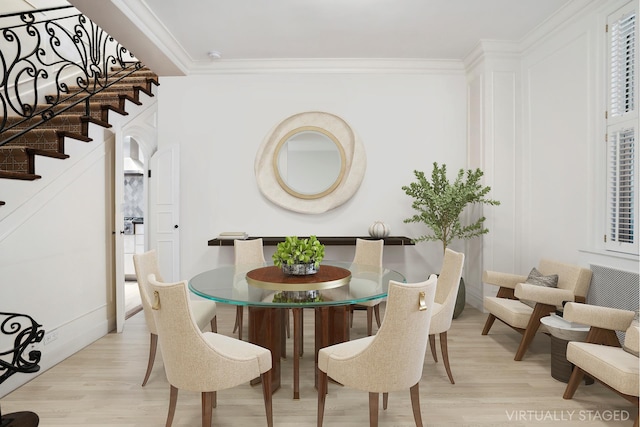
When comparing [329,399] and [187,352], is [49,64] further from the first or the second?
[329,399]

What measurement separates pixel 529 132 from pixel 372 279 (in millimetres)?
2761

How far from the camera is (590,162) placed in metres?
3.28

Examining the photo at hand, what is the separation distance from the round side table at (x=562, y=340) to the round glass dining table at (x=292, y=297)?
1.17m

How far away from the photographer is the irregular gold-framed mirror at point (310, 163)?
4742 millimetres

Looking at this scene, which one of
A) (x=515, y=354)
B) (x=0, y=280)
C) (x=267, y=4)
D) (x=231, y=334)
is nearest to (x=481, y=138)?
(x=515, y=354)

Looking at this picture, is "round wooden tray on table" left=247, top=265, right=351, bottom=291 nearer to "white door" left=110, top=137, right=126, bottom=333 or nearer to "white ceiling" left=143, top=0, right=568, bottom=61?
"white door" left=110, top=137, right=126, bottom=333

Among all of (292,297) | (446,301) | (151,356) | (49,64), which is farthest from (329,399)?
(49,64)

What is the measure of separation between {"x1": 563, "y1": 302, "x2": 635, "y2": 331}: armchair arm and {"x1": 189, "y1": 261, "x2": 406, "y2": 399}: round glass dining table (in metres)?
1.11

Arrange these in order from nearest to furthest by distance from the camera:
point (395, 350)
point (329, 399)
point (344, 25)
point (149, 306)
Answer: point (395, 350) → point (329, 399) → point (149, 306) → point (344, 25)

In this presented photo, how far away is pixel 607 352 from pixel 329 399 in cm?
172

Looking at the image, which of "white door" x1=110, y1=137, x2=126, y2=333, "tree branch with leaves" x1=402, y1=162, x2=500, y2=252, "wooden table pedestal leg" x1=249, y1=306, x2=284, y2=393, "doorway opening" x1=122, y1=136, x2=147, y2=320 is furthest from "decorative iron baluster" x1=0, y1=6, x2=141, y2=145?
"tree branch with leaves" x1=402, y1=162, x2=500, y2=252

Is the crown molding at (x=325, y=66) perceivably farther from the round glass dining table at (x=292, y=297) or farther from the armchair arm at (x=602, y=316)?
the armchair arm at (x=602, y=316)

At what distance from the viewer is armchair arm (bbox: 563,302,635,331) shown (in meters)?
2.40

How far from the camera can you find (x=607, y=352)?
225 centimetres
